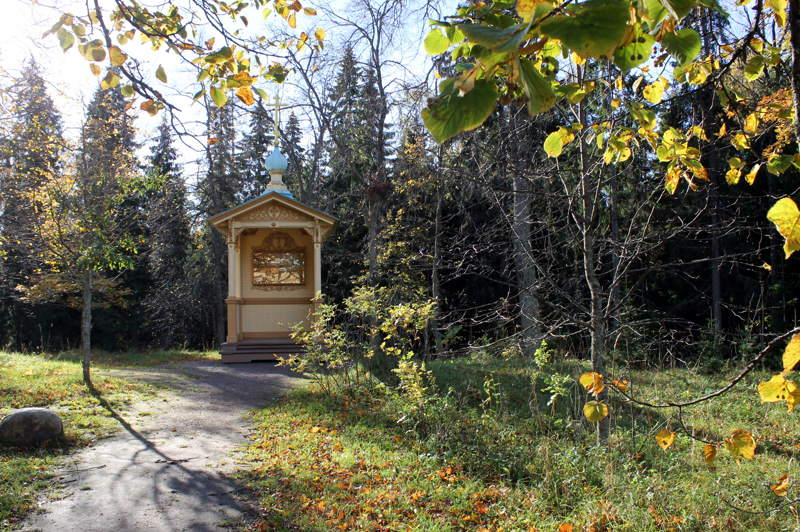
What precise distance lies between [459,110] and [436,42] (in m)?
0.43

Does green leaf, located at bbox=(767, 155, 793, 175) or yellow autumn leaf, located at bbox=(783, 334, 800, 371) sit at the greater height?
green leaf, located at bbox=(767, 155, 793, 175)

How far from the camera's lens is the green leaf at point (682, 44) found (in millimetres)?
1009

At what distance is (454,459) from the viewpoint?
457 centimetres

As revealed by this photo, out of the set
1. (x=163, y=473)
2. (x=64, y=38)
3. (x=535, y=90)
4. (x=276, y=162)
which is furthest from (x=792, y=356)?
(x=276, y=162)

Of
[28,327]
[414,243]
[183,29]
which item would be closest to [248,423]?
[183,29]

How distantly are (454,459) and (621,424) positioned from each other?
2545mm

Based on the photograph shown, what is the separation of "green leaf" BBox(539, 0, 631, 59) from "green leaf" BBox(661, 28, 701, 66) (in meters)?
0.42

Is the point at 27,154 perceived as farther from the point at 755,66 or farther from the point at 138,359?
the point at 755,66

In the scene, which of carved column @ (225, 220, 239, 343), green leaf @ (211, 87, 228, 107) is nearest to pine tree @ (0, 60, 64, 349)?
carved column @ (225, 220, 239, 343)

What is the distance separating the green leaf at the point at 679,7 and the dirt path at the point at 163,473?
12.9ft

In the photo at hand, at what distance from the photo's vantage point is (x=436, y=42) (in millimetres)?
1126

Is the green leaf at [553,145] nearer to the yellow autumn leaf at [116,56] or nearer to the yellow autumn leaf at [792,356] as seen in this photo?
the yellow autumn leaf at [792,356]

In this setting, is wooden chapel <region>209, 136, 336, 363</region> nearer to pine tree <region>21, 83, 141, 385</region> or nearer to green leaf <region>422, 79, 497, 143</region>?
pine tree <region>21, 83, 141, 385</region>

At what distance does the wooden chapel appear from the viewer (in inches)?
Answer: 483
